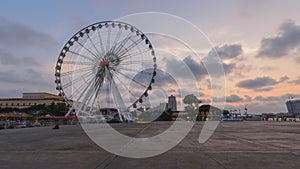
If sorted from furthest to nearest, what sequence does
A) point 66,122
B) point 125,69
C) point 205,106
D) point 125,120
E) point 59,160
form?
point 205,106
point 66,122
point 125,120
point 125,69
point 59,160

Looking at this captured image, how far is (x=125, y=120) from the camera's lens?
2290 inches

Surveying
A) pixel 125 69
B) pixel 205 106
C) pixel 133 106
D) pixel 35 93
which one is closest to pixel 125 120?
pixel 133 106

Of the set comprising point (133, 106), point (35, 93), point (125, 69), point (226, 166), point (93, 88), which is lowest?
point (226, 166)

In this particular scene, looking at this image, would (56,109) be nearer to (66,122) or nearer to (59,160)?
(66,122)

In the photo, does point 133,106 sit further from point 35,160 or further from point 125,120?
point 35,160

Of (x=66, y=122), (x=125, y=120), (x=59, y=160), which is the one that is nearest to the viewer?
(x=59, y=160)

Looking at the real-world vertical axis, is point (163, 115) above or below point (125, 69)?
below

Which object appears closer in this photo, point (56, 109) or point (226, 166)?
point (226, 166)

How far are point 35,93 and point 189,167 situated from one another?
149182 millimetres

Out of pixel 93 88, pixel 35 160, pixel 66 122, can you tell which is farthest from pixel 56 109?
pixel 35 160

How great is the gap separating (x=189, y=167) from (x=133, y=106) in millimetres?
40046

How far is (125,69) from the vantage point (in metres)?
45.1

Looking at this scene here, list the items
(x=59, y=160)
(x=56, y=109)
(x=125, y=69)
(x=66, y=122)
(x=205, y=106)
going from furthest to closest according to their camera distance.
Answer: (x=205, y=106) < (x=56, y=109) < (x=66, y=122) < (x=125, y=69) < (x=59, y=160)

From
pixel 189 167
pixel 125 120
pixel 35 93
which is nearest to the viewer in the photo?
pixel 189 167
